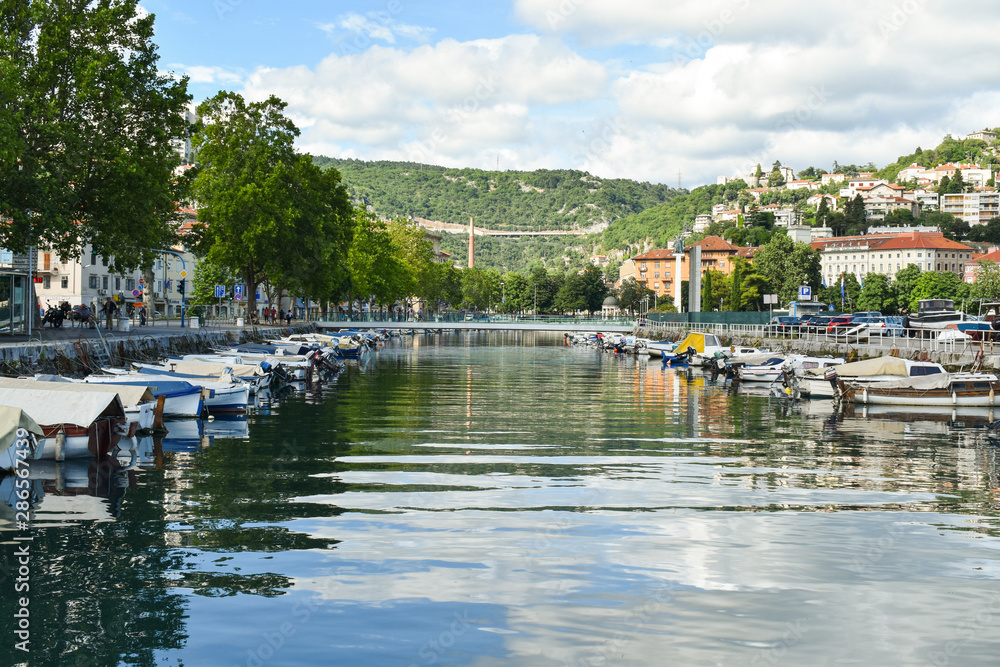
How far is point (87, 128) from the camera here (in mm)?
41500

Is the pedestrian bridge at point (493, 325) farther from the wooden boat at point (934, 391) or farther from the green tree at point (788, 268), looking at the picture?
the wooden boat at point (934, 391)

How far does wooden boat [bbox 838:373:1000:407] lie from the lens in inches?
1442

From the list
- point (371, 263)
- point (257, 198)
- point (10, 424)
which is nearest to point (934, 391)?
point (10, 424)

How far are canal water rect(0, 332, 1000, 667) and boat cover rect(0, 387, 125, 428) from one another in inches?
54.4

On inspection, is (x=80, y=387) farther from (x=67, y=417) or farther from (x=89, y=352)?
(x=89, y=352)

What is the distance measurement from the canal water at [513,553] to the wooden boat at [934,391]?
1081 centimetres

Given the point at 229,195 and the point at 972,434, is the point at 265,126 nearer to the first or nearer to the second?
the point at 229,195

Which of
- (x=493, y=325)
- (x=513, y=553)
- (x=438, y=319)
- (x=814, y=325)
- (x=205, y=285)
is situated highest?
(x=205, y=285)

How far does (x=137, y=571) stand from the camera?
39.9ft

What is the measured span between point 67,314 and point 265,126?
22533 mm

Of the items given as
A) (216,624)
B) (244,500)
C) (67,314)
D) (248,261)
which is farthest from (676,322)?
(216,624)

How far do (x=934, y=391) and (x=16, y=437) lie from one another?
33.8m

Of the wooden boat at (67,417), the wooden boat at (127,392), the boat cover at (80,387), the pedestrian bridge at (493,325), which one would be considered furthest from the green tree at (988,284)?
the wooden boat at (67,417)

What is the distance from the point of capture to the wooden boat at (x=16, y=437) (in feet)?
57.1
